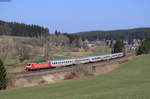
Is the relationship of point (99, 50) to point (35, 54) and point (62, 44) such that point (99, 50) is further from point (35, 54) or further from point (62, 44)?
point (35, 54)

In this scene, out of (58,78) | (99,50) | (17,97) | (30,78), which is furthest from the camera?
(99,50)

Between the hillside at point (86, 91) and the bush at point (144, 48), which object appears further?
the bush at point (144, 48)

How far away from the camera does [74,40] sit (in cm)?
17488

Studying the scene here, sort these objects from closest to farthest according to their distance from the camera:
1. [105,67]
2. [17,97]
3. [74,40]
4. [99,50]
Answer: [17,97]
[105,67]
[99,50]
[74,40]

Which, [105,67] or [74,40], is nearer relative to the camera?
[105,67]

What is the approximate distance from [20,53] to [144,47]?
55306mm

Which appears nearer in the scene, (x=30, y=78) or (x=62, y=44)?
(x=30, y=78)

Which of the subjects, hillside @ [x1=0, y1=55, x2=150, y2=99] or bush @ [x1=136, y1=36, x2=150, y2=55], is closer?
hillside @ [x1=0, y1=55, x2=150, y2=99]

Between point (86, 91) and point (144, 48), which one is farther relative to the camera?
point (144, 48)

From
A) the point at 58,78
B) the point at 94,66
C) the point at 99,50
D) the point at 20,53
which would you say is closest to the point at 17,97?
the point at 58,78

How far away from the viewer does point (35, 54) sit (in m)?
103

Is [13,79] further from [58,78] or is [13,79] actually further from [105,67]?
[105,67]

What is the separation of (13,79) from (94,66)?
2713 centimetres

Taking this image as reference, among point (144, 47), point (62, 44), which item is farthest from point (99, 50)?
point (144, 47)
